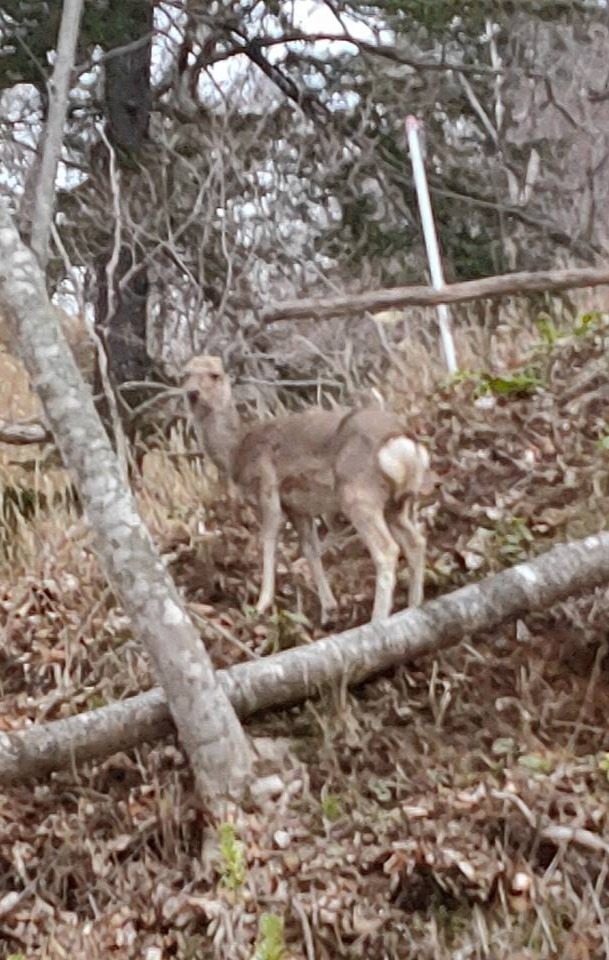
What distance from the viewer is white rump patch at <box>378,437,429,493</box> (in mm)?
5590

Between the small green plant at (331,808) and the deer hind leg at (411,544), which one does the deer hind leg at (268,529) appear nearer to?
the deer hind leg at (411,544)

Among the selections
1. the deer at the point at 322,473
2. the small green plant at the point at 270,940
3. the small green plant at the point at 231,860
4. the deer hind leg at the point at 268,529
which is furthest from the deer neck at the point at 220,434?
the small green plant at the point at 270,940

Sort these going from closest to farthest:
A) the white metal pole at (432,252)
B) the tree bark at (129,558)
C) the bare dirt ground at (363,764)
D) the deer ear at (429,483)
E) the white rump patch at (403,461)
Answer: the bare dirt ground at (363,764), the tree bark at (129,558), the white rump patch at (403,461), the deer ear at (429,483), the white metal pole at (432,252)

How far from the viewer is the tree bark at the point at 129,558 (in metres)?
5.18

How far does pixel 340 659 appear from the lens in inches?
215

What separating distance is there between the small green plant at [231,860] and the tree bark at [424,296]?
2437mm

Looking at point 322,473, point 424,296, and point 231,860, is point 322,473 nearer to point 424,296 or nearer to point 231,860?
point 424,296

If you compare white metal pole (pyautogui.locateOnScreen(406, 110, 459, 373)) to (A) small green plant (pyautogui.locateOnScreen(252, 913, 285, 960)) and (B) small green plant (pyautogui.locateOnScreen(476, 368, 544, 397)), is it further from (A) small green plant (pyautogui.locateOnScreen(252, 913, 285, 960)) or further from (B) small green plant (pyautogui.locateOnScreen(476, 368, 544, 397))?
(A) small green plant (pyautogui.locateOnScreen(252, 913, 285, 960))

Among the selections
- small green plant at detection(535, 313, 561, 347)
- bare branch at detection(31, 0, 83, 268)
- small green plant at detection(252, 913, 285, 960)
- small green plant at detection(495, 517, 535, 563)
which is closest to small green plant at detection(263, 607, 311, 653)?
small green plant at detection(495, 517, 535, 563)

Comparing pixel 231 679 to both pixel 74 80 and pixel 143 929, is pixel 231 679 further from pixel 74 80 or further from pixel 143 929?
pixel 74 80

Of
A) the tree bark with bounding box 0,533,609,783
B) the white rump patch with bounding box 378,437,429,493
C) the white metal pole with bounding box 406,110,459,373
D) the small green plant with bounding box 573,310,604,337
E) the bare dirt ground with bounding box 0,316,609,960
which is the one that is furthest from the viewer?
the white metal pole with bounding box 406,110,459,373

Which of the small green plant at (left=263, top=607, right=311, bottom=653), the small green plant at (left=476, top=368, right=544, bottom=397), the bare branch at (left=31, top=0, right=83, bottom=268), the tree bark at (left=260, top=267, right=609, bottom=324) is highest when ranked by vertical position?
the bare branch at (left=31, top=0, right=83, bottom=268)

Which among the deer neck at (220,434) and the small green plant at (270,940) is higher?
the deer neck at (220,434)

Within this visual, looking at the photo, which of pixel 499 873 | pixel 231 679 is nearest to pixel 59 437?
pixel 231 679
